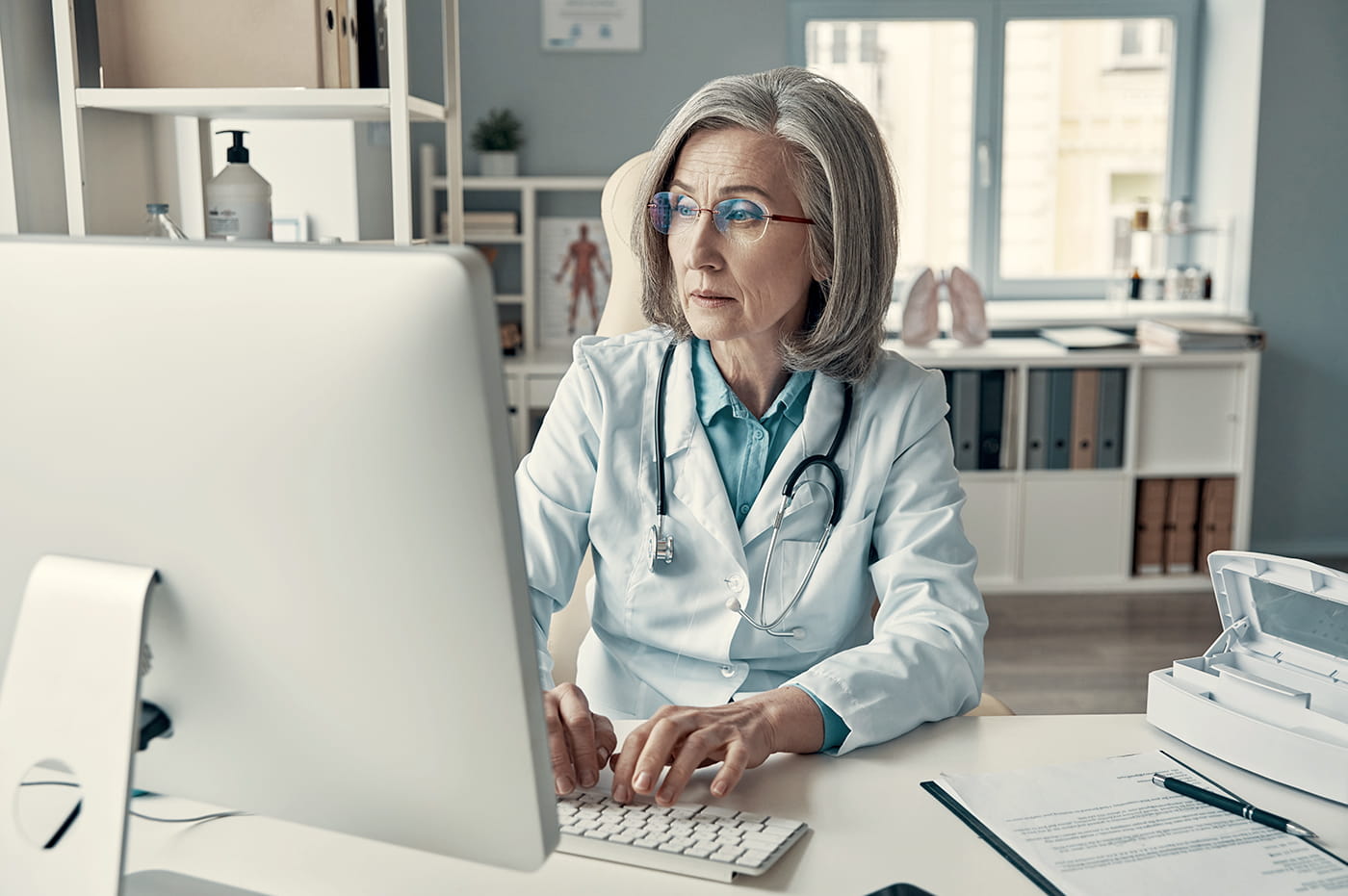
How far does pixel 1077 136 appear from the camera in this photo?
14.2 feet

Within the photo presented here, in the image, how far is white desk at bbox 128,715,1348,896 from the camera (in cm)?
88

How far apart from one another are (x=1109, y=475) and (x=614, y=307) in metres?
2.50

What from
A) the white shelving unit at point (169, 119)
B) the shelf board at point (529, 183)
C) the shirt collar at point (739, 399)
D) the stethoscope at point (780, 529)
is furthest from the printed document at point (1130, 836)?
the shelf board at point (529, 183)

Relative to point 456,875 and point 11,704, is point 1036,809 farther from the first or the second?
point 11,704

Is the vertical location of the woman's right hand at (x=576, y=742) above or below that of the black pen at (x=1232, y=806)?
above

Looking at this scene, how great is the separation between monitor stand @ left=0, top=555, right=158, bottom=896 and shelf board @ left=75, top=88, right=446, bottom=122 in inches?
43.7

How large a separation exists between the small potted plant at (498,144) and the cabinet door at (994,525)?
1821 mm

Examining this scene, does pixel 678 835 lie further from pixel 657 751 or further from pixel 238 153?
pixel 238 153

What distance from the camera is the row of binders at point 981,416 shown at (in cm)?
382


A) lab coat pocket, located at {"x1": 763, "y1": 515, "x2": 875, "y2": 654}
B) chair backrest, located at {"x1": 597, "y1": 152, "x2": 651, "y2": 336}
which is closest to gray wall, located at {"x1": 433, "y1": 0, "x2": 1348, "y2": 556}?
chair backrest, located at {"x1": 597, "y1": 152, "x2": 651, "y2": 336}

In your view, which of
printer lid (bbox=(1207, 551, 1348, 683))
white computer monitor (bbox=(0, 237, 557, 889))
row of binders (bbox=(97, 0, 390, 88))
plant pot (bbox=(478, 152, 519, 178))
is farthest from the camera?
plant pot (bbox=(478, 152, 519, 178))

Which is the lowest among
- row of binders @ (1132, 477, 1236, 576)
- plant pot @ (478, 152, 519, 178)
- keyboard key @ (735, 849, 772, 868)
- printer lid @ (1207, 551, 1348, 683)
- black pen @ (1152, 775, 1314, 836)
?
row of binders @ (1132, 477, 1236, 576)

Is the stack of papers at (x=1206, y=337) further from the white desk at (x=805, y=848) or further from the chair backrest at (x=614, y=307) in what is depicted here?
the white desk at (x=805, y=848)

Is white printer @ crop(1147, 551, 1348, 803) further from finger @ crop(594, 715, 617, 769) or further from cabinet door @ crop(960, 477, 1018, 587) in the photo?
cabinet door @ crop(960, 477, 1018, 587)
